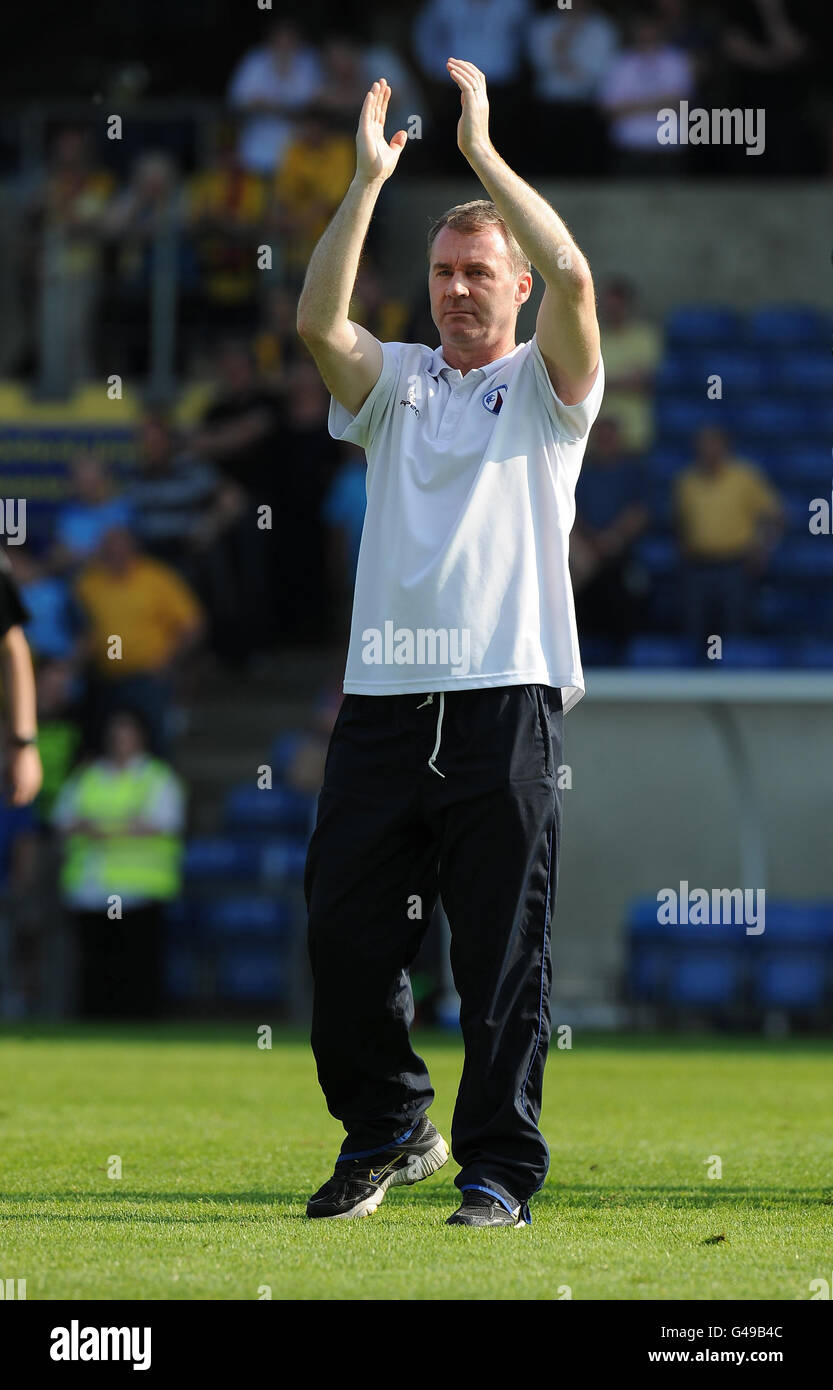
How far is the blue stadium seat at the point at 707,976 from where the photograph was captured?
13.4 metres

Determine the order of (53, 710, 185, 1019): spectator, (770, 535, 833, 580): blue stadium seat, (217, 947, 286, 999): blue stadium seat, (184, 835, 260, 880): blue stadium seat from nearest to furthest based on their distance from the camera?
1. (53, 710, 185, 1019): spectator
2. (217, 947, 286, 999): blue stadium seat
3. (184, 835, 260, 880): blue stadium seat
4. (770, 535, 833, 580): blue stadium seat

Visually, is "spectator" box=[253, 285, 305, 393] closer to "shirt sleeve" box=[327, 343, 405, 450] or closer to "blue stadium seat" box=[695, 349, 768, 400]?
"blue stadium seat" box=[695, 349, 768, 400]

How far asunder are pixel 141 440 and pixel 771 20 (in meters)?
8.01

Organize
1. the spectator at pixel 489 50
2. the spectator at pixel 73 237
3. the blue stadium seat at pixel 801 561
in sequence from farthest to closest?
1. the spectator at pixel 489 50
2. the spectator at pixel 73 237
3. the blue stadium seat at pixel 801 561

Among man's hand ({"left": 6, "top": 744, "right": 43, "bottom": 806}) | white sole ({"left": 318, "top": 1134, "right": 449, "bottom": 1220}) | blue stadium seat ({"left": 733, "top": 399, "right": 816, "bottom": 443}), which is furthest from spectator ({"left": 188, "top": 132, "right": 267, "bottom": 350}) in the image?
white sole ({"left": 318, "top": 1134, "right": 449, "bottom": 1220})

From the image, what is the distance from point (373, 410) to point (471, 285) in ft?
1.34

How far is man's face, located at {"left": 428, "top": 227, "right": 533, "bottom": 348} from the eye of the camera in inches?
214

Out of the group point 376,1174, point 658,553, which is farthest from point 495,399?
point 658,553

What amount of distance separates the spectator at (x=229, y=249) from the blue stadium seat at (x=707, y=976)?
7.63 metres

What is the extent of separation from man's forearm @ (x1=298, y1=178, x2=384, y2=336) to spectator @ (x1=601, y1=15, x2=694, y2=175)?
48.1ft

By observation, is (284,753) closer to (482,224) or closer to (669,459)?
(669,459)

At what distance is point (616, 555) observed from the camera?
15.3 metres

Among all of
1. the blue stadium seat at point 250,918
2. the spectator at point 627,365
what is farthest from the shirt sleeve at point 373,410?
Answer: the spectator at point 627,365

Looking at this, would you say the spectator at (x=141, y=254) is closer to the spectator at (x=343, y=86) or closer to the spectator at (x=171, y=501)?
the spectator at (x=343, y=86)
